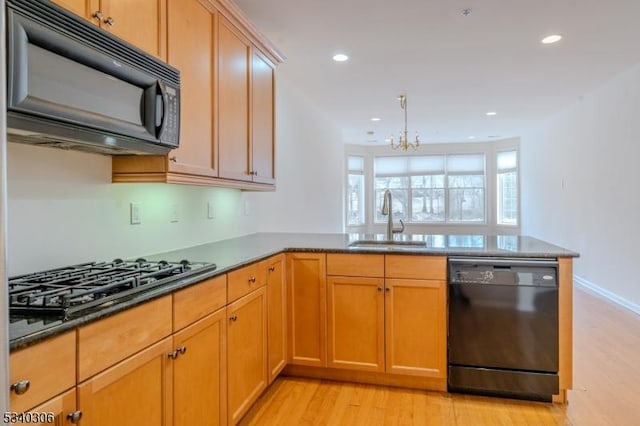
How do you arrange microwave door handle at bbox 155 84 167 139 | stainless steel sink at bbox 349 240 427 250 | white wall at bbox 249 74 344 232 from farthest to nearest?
white wall at bbox 249 74 344 232, stainless steel sink at bbox 349 240 427 250, microwave door handle at bbox 155 84 167 139

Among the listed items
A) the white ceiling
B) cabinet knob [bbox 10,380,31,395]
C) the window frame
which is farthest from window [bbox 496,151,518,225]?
cabinet knob [bbox 10,380,31,395]

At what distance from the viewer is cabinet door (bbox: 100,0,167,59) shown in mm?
1508

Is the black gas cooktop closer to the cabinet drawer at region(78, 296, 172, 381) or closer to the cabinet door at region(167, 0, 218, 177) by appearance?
the cabinet drawer at region(78, 296, 172, 381)

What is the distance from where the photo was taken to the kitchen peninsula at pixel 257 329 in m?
1.11

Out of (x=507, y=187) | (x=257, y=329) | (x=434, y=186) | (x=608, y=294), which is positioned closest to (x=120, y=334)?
(x=257, y=329)

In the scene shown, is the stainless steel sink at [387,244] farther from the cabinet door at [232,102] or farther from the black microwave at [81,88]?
the black microwave at [81,88]

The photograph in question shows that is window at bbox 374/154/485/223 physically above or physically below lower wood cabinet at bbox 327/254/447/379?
above

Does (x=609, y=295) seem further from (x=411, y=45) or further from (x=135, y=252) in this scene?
(x=135, y=252)

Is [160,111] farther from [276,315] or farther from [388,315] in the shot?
[388,315]

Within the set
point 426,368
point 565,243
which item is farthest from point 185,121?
point 565,243

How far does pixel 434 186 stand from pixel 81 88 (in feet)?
30.5

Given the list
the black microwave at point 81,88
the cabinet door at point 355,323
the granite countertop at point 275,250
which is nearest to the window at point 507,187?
the granite countertop at point 275,250

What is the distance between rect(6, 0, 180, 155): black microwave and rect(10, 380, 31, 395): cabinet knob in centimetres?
71

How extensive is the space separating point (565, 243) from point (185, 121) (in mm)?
6433
